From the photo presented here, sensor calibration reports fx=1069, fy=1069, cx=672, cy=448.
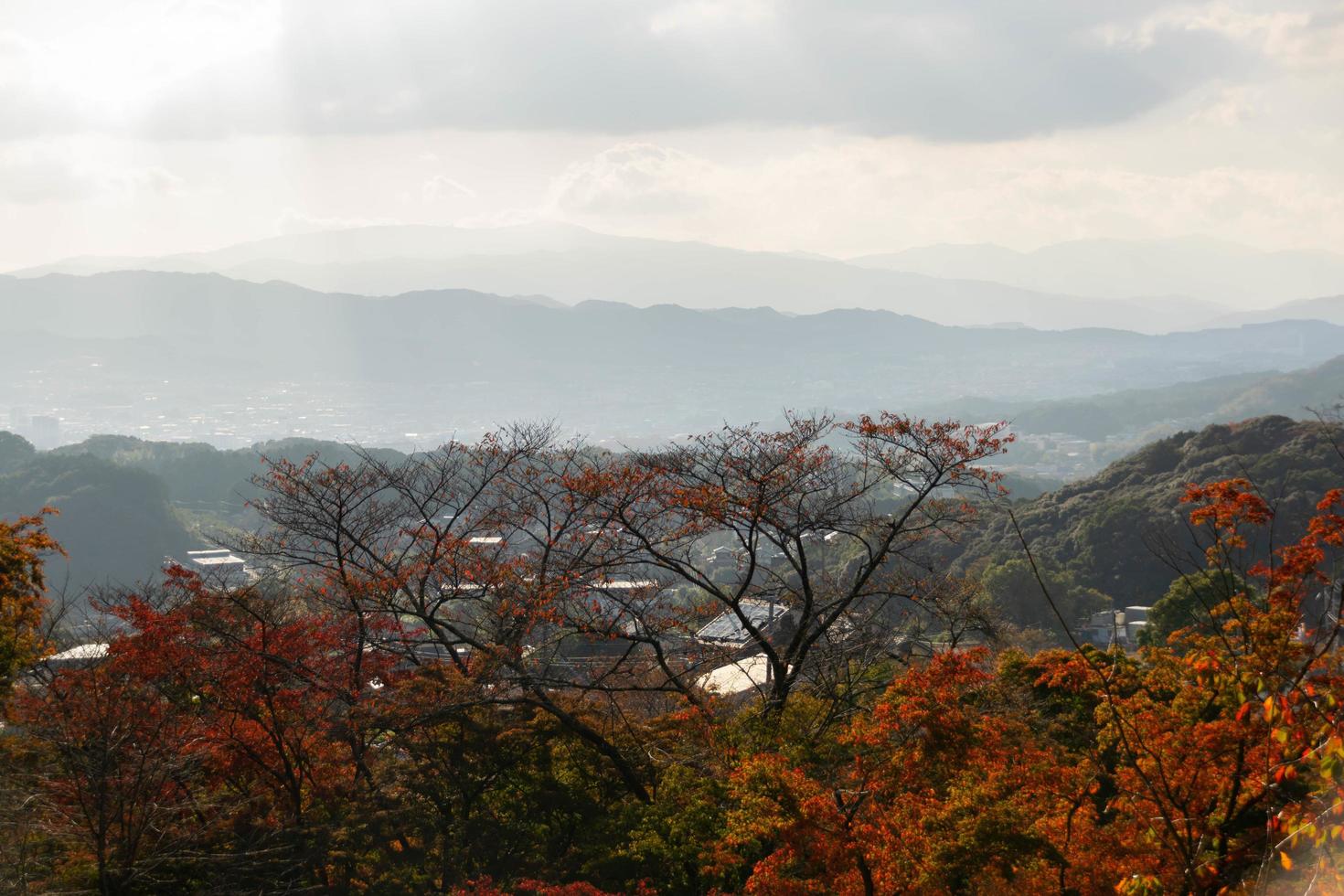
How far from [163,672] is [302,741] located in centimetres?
176

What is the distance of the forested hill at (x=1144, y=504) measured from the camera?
47.5 meters

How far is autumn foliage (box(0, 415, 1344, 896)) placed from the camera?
25.0 ft

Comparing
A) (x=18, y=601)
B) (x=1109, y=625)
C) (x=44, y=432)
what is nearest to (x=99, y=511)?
(x=1109, y=625)

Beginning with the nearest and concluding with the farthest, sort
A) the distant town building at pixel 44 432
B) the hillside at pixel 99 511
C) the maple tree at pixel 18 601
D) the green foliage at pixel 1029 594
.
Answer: the maple tree at pixel 18 601
the green foliage at pixel 1029 594
the hillside at pixel 99 511
the distant town building at pixel 44 432

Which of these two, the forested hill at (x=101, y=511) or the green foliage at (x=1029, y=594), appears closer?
the green foliage at (x=1029, y=594)

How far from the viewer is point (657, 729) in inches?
478

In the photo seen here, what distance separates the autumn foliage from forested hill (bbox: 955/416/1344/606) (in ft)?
105

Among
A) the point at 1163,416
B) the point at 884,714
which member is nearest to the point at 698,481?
the point at 884,714

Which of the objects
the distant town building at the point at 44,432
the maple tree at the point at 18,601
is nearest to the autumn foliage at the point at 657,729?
the maple tree at the point at 18,601

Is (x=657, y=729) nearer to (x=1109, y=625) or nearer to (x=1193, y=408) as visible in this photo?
(x=1109, y=625)

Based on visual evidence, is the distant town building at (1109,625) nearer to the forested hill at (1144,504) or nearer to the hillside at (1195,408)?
the forested hill at (1144,504)

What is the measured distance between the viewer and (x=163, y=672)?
467 inches

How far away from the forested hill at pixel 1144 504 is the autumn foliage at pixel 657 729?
32.1m

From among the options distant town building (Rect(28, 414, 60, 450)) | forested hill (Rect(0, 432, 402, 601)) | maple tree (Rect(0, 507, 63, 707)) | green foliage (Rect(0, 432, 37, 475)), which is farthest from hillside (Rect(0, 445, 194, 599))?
distant town building (Rect(28, 414, 60, 450))
